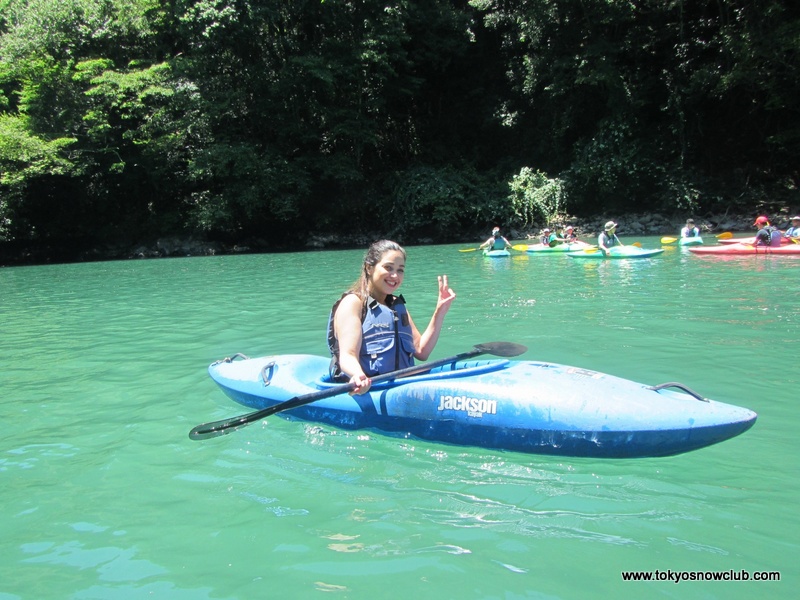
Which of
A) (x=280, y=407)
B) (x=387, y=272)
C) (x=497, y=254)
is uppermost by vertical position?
(x=387, y=272)

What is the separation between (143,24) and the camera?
20938mm

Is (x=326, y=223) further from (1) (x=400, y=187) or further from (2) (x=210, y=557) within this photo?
(2) (x=210, y=557)

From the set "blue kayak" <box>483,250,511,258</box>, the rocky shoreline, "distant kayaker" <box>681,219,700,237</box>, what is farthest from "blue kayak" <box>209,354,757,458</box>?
the rocky shoreline

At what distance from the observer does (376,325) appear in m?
3.68

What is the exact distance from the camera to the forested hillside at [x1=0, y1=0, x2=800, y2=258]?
1938 centimetres

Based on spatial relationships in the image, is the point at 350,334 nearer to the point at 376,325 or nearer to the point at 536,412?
the point at 376,325

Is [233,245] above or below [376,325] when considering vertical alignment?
above

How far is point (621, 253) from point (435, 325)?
9.74 meters

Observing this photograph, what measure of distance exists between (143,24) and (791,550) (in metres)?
23.5

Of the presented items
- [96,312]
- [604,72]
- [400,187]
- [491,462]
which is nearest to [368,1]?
[400,187]

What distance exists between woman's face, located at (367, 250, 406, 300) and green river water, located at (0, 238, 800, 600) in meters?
0.87

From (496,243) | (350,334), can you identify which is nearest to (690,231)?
(496,243)

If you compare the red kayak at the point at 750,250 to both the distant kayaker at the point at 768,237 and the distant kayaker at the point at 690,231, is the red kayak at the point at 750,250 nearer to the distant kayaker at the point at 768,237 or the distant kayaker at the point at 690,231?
the distant kayaker at the point at 768,237

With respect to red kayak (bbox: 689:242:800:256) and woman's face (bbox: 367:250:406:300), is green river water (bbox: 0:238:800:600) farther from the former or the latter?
red kayak (bbox: 689:242:800:256)
